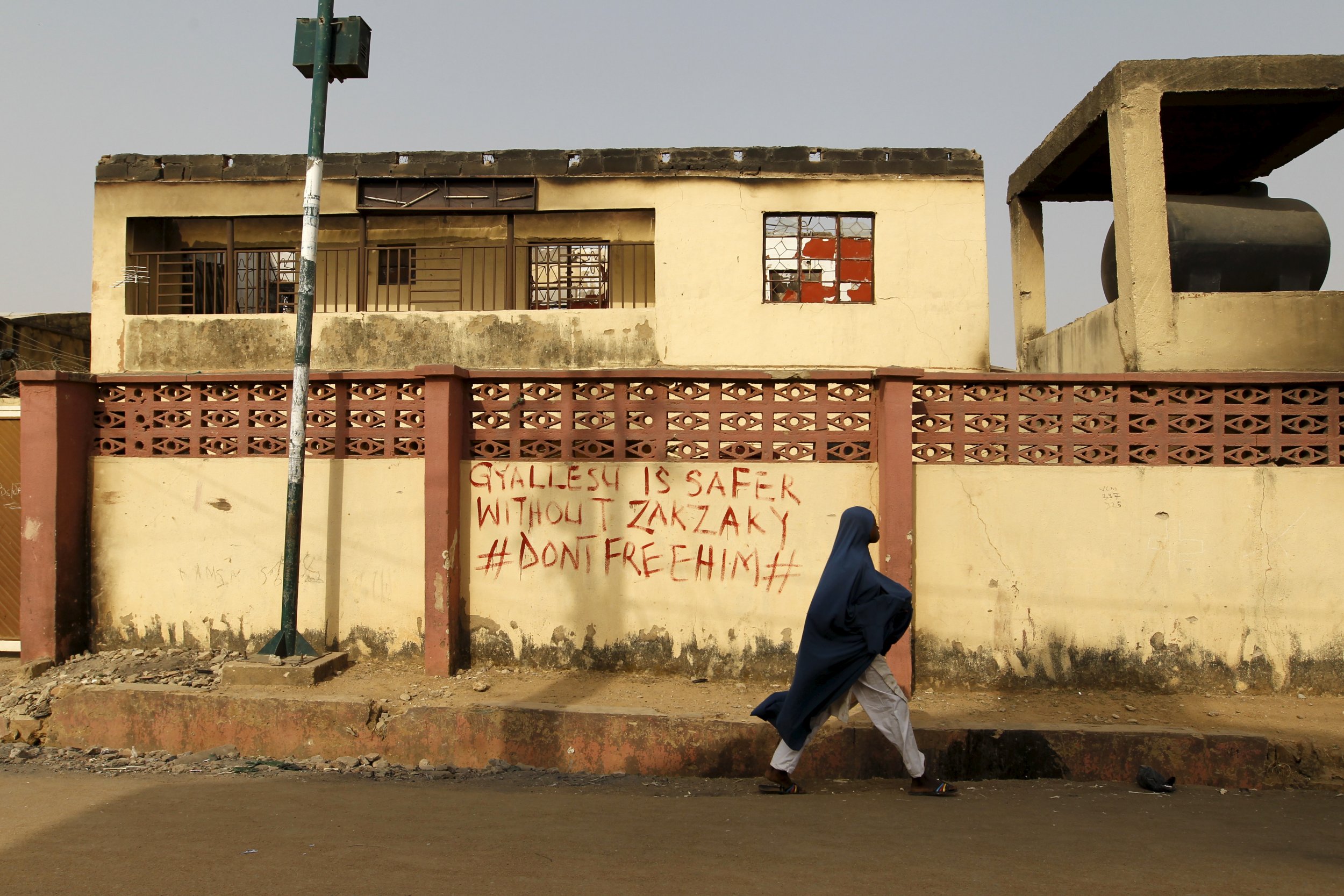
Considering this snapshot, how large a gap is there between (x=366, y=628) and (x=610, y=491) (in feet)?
6.09

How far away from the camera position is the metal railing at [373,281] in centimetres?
1178

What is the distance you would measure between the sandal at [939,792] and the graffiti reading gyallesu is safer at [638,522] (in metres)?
1.65

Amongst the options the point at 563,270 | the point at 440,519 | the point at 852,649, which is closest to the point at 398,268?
the point at 563,270

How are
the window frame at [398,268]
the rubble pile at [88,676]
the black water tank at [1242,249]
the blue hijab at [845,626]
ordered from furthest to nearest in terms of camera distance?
the window frame at [398,268] → the black water tank at [1242,249] → the rubble pile at [88,676] → the blue hijab at [845,626]

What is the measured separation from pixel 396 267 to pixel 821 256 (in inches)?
206

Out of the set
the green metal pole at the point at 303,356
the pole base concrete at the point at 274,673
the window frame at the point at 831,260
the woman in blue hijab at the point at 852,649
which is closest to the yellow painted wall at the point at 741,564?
the green metal pole at the point at 303,356

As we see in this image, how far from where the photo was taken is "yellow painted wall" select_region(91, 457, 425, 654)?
6330 millimetres

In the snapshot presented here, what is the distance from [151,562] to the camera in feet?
21.3

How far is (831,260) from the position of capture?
37.0 feet

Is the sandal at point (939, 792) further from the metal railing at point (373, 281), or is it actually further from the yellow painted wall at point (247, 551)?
the metal railing at point (373, 281)

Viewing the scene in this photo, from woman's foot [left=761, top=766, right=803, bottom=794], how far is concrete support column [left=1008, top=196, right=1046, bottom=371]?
21.2ft

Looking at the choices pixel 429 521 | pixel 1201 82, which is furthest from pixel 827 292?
pixel 429 521

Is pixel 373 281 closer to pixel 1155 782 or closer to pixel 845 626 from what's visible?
pixel 845 626

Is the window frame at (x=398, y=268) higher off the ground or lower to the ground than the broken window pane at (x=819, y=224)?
lower
